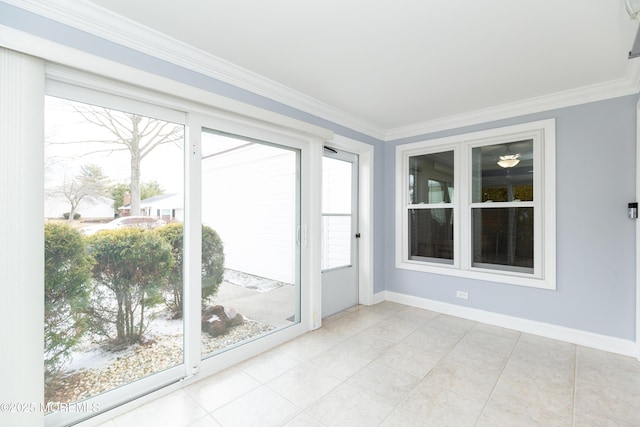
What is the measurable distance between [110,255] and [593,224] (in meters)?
4.19

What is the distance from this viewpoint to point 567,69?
245 centimetres

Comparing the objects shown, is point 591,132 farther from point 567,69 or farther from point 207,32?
point 207,32

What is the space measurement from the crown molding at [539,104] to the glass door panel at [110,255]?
312cm

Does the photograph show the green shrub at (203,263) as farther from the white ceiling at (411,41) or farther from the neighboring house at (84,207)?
the white ceiling at (411,41)

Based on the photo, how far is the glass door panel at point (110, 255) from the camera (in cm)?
171

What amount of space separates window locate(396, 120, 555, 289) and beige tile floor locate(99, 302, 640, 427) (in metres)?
0.87

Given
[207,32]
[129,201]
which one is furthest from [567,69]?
[129,201]

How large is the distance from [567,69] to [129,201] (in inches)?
145

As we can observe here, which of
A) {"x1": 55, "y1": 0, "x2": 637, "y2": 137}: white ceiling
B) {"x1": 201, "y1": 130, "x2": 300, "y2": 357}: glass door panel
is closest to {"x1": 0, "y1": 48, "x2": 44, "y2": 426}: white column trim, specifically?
{"x1": 55, "y1": 0, "x2": 637, "y2": 137}: white ceiling

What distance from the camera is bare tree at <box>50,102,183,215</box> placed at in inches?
72.8

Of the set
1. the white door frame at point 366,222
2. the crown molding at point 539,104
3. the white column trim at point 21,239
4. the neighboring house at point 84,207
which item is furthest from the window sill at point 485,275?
the white column trim at point 21,239

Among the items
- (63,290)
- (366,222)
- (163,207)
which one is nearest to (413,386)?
(366,222)

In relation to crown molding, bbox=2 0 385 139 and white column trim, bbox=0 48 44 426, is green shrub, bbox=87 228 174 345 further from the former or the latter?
crown molding, bbox=2 0 385 139

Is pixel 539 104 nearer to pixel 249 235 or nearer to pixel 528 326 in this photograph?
pixel 528 326
